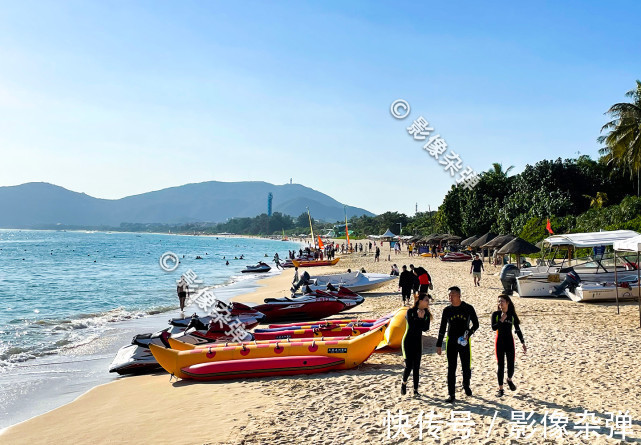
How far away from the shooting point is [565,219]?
123ft

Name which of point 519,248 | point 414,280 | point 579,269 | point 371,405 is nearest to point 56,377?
point 371,405

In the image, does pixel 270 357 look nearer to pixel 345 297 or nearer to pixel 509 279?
pixel 345 297

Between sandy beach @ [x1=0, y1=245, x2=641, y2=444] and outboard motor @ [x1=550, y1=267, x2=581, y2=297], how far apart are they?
19.7ft

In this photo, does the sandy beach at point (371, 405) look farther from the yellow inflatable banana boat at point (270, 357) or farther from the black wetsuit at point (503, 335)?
the black wetsuit at point (503, 335)

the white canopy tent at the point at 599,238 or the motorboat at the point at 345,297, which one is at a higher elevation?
the white canopy tent at the point at 599,238

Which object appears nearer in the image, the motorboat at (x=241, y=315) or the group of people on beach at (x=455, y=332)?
the group of people on beach at (x=455, y=332)

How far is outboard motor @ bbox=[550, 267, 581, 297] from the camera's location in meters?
17.9

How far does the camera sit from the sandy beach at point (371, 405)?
6.71m

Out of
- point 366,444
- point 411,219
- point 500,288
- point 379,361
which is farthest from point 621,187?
point 411,219

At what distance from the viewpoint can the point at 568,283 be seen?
60.1 feet

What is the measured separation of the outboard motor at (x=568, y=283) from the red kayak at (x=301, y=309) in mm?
8077

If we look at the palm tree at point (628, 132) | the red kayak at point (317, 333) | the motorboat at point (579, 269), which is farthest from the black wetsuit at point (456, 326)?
the palm tree at point (628, 132)

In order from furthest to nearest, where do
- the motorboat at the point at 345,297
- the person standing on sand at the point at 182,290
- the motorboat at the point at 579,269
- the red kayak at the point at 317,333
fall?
1. the person standing on sand at the point at 182,290
2. the motorboat at the point at 345,297
3. the motorboat at the point at 579,269
4. the red kayak at the point at 317,333

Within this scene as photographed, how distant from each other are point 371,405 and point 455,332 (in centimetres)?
175
